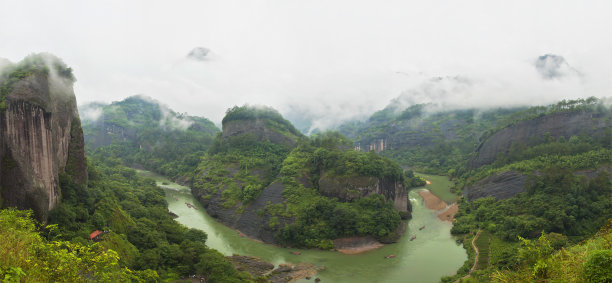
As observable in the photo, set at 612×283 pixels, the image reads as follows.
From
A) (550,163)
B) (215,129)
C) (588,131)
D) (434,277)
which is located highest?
(215,129)

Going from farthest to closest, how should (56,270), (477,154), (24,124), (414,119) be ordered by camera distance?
1. (414,119)
2. (477,154)
3. (24,124)
4. (56,270)

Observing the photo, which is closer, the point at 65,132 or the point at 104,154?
the point at 65,132

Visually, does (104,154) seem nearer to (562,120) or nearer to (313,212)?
(313,212)

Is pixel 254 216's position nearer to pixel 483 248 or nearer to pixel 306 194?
pixel 306 194

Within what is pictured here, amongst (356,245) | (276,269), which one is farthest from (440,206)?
(276,269)

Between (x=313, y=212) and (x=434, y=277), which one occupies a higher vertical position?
(x=313, y=212)

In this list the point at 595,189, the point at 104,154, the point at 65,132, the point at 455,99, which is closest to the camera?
the point at 65,132

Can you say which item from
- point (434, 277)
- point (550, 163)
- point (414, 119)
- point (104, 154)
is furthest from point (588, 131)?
point (104, 154)

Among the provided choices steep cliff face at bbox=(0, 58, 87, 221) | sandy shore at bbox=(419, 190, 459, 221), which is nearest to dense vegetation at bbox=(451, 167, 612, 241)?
sandy shore at bbox=(419, 190, 459, 221)
